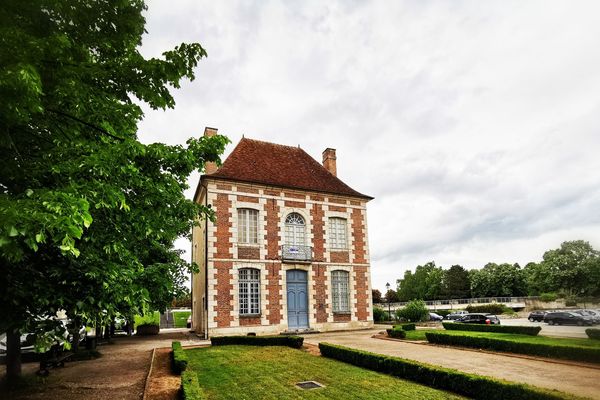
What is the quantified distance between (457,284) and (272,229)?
58.8 m

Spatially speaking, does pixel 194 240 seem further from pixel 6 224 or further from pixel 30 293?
pixel 6 224

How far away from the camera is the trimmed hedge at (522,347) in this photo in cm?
1053

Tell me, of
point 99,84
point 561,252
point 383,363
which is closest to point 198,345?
point 383,363

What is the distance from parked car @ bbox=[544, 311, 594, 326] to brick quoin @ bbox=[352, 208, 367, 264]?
1246cm

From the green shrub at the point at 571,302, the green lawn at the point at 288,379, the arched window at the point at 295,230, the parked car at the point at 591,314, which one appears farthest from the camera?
the green shrub at the point at 571,302

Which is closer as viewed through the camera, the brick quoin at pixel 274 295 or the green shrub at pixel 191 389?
the green shrub at pixel 191 389

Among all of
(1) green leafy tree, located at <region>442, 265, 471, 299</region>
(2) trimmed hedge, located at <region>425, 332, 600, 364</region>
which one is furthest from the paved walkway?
(1) green leafy tree, located at <region>442, 265, 471, 299</region>

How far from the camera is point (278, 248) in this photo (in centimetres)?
2173

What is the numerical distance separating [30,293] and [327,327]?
1881cm

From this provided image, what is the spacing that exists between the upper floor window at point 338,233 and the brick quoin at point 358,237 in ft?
2.05

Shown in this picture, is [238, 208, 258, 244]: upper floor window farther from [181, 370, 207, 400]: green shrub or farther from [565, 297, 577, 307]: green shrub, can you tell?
[565, 297, 577, 307]: green shrub

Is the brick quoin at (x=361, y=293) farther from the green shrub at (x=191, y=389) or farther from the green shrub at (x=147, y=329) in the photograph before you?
the green shrub at (x=191, y=389)

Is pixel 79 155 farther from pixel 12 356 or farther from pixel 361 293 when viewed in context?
pixel 361 293

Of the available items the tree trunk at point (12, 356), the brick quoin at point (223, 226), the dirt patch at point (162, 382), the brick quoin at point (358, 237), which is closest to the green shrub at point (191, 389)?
the dirt patch at point (162, 382)
